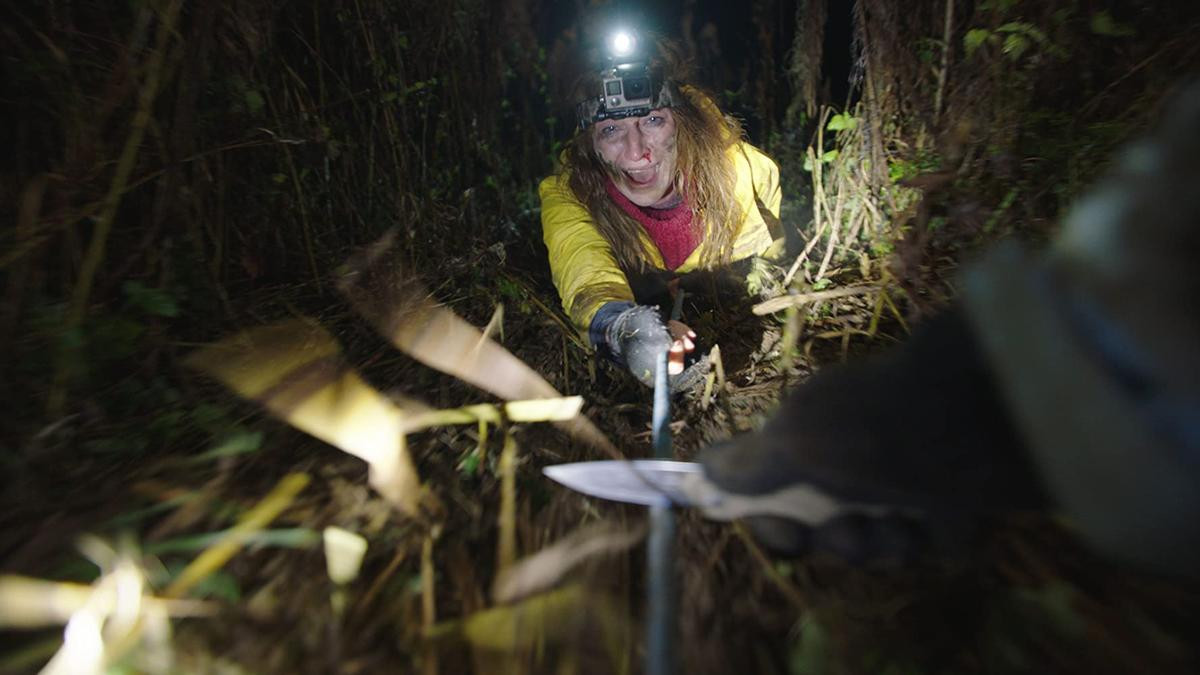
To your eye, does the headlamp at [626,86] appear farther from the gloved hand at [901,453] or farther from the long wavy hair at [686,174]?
the gloved hand at [901,453]

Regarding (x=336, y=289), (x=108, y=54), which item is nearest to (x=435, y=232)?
(x=336, y=289)

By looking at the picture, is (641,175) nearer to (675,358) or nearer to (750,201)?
(750,201)

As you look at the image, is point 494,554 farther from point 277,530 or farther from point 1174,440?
point 1174,440

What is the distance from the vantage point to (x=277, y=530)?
42.2 inches

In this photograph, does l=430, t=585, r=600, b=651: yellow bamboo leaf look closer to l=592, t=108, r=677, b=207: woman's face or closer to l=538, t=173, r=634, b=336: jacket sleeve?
l=538, t=173, r=634, b=336: jacket sleeve

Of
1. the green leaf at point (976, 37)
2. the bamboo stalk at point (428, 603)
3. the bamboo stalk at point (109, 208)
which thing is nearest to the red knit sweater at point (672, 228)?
the green leaf at point (976, 37)

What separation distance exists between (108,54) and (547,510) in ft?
6.28

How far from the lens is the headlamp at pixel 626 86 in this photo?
8.63ft

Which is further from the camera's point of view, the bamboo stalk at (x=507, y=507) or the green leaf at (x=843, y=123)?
the green leaf at (x=843, y=123)

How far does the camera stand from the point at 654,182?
2.88m

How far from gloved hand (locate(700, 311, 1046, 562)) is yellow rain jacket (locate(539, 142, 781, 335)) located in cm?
128

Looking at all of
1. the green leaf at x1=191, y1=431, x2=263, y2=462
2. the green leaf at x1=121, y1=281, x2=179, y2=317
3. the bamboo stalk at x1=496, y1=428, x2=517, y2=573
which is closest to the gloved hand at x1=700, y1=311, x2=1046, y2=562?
the bamboo stalk at x1=496, y1=428, x2=517, y2=573

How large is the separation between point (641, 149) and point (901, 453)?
2.28 m

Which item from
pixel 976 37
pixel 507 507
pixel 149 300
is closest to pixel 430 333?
pixel 149 300
